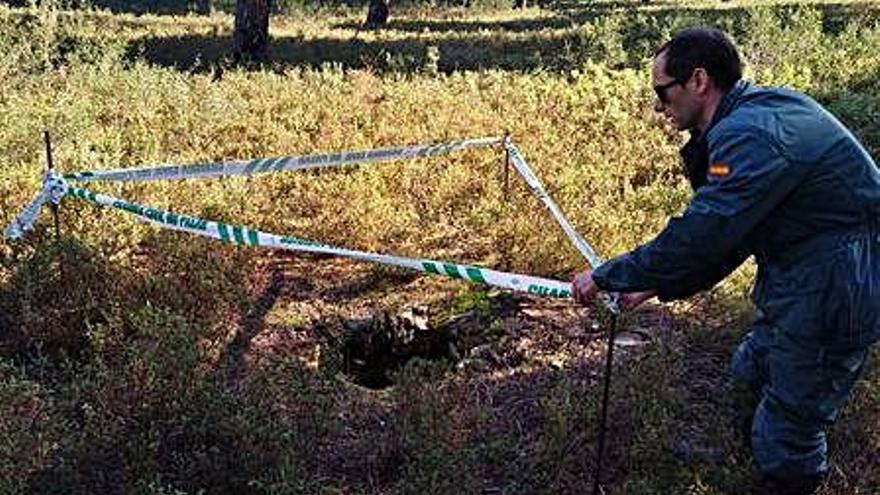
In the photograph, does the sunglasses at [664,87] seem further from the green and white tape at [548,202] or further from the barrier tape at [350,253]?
the green and white tape at [548,202]

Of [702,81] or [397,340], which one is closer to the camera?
[702,81]

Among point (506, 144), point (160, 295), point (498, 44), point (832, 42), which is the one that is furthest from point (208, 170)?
point (498, 44)

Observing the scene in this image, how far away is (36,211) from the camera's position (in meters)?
5.84

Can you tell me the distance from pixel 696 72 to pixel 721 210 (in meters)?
0.56

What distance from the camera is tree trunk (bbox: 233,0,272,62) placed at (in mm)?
14508

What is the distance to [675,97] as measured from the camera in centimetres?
355

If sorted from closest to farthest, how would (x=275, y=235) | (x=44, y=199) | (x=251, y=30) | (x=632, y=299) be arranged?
(x=632, y=299)
(x=44, y=199)
(x=275, y=235)
(x=251, y=30)

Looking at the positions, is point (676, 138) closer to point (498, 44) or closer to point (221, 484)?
point (221, 484)

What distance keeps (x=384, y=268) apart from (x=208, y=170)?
4.25 ft

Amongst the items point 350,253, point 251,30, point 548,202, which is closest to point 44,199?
point 350,253

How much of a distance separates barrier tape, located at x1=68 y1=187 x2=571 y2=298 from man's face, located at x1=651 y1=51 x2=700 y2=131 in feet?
3.50

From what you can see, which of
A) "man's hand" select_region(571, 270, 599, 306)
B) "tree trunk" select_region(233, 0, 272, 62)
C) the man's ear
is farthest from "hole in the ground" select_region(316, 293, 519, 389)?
"tree trunk" select_region(233, 0, 272, 62)

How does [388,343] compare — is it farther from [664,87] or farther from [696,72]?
[696,72]

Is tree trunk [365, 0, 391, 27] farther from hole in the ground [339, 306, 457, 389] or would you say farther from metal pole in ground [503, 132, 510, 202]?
hole in the ground [339, 306, 457, 389]
